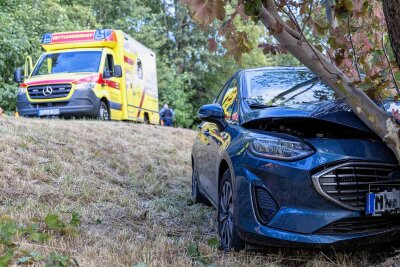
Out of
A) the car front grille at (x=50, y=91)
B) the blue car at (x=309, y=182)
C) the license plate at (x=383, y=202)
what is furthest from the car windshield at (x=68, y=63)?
the license plate at (x=383, y=202)

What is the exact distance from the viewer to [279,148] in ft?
11.1

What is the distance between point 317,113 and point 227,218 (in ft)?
3.43

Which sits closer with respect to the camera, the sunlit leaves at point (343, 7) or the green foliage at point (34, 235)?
the green foliage at point (34, 235)

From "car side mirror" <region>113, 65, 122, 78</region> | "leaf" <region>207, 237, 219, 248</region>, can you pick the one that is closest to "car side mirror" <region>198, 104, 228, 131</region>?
"leaf" <region>207, 237, 219, 248</region>

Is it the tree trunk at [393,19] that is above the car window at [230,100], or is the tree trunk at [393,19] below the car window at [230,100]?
above

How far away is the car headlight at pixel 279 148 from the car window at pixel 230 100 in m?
0.77

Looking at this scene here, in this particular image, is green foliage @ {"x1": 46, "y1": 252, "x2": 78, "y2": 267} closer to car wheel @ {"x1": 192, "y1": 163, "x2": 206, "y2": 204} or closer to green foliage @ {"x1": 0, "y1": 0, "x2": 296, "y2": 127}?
car wheel @ {"x1": 192, "y1": 163, "x2": 206, "y2": 204}

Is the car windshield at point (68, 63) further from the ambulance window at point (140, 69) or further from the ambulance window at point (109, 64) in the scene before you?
the ambulance window at point (140, 69)

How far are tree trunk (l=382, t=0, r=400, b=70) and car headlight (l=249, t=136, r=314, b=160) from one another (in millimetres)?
831

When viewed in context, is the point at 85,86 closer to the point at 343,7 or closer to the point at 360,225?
the point at 343,7

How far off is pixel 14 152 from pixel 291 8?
13.5ft

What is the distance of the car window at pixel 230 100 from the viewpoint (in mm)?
4445

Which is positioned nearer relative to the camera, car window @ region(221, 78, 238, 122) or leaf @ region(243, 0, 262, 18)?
leaf @ region(243, 0, 262, 18)

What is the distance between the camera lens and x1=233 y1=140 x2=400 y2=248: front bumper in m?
3.19
